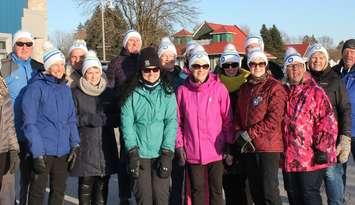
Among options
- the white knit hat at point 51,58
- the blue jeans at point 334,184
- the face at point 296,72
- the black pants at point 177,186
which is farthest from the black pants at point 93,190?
the blue jeans at point 334,184

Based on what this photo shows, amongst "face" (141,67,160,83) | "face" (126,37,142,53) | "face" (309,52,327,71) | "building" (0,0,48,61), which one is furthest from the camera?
"building" (0,0,48,61)

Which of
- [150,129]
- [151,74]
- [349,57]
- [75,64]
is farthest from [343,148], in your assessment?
[75,64]

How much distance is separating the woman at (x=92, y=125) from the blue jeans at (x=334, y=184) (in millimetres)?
2392

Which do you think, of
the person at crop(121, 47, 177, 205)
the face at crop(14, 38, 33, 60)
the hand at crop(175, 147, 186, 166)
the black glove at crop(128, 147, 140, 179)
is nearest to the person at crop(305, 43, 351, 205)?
the hand at crop(175, 147, 186, 166)

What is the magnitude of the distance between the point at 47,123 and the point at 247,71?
231cm

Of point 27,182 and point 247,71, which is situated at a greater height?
point 247,71

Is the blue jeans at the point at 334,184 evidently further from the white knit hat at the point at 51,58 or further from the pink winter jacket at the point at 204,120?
the white knit hat at the point at 51,58

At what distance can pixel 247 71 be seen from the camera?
5984 millimetres

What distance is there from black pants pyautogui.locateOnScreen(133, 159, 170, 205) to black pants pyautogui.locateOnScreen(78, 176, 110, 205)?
808 millimetres

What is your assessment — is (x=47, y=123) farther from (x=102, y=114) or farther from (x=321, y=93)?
(x=321, y=93)

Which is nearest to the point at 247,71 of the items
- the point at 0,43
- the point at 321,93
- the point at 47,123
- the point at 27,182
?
the point at 321,93

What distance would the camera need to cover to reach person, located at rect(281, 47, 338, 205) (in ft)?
16.7

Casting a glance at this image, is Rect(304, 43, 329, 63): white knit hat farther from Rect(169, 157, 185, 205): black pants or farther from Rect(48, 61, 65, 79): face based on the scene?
Rect(48, 61, 65, 79): face

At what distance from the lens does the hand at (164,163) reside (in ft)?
17.0
